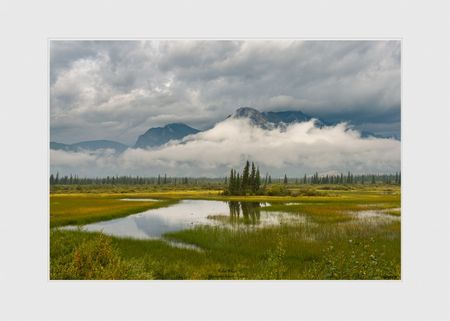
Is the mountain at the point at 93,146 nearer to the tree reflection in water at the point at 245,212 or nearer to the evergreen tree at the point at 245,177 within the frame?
the evergreen tree at the point at 245,177

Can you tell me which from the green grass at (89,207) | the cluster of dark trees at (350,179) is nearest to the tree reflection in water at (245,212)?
the cluster of dark trees at (350,179)

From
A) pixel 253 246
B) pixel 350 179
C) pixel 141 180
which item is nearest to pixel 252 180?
pixel 253 246

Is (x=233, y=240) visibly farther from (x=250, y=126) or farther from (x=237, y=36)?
(x=237, y=36)

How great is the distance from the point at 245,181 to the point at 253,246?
2246mm

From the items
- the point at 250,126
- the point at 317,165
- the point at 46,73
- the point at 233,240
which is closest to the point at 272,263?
the point at 233,240

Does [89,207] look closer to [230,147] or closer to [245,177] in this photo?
[230,147]

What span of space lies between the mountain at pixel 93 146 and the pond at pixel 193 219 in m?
2.36

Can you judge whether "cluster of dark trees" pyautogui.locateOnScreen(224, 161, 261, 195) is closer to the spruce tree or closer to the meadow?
the spruce tree

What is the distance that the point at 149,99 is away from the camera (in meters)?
9.05

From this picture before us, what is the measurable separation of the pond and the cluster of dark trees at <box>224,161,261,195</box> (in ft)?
3.28

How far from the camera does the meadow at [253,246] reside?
765cm

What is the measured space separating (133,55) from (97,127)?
2.54m

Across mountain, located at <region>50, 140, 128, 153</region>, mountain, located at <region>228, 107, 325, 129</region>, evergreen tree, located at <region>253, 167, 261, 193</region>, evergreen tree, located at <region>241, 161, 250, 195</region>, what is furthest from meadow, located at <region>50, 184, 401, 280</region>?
mountain, located at <region>228, 107, 325, 129</region>

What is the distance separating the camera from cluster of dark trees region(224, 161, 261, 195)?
Answer: 9.32 m
